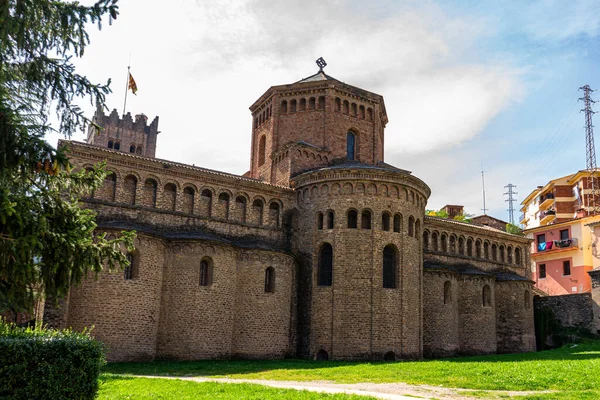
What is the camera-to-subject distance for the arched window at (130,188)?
27.2m

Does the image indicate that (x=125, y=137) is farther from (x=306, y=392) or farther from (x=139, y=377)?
(x=306, y=392)

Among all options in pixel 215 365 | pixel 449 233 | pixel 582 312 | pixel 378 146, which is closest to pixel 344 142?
pixel 378 146

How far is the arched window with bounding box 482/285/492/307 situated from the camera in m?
37.1

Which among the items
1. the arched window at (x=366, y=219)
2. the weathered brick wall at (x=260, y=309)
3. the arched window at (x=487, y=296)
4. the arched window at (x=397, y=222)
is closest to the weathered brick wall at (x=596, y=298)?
the arched window at (x=487, y=296)

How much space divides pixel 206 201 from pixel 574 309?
2838 cm

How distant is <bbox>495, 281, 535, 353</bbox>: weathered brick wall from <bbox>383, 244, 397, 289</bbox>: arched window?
484 inches

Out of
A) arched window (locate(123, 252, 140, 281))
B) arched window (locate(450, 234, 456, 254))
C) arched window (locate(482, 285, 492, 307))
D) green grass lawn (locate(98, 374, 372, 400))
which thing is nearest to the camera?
green grass lawn (locate(98, 374, 372, 400))

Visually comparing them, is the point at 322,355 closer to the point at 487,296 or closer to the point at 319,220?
the point at 319,220

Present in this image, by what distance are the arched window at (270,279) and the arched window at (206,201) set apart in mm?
4260

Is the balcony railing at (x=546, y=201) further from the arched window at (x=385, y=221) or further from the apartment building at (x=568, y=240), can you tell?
the arched window at (x=385, y=221)

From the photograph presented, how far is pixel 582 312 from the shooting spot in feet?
133

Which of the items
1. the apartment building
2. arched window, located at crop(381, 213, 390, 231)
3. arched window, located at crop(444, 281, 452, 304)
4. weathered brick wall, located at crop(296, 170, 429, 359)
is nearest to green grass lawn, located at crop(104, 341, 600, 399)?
weathered brick wall, located at crop(296, 170, 429, 359)

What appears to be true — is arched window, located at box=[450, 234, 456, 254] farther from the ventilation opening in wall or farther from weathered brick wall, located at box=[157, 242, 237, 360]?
weathered brick wall, located at box=[157, 242, 237, 360]

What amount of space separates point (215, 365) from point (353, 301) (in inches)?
325
